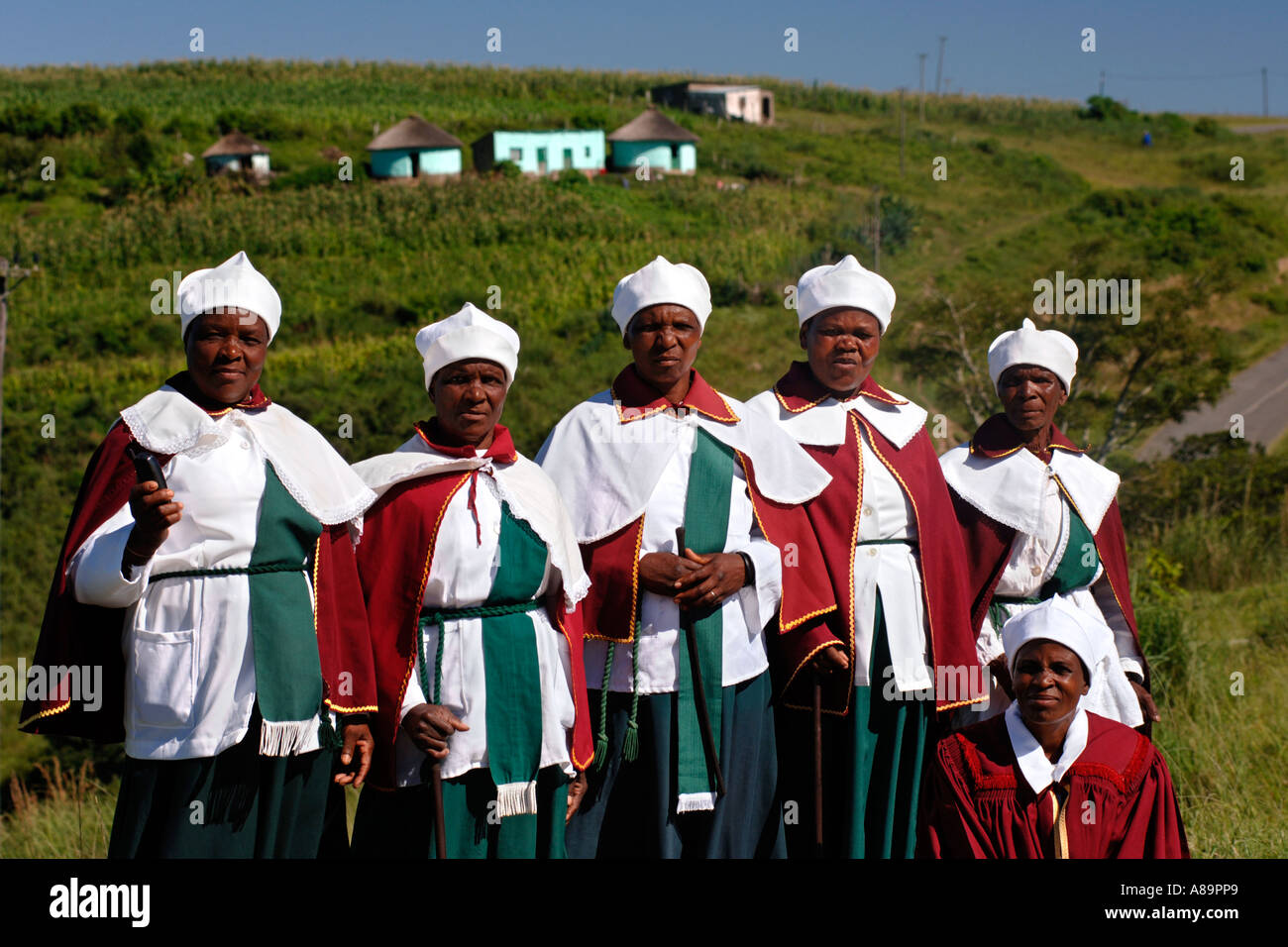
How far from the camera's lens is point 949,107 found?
198 feet

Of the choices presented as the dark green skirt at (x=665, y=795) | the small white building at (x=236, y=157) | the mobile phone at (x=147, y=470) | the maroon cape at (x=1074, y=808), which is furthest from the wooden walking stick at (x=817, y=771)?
the small white building at (x=236, y=157)

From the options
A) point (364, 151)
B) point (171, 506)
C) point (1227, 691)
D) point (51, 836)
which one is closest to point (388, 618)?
point (171, 506)

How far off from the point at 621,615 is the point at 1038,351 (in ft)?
5.95

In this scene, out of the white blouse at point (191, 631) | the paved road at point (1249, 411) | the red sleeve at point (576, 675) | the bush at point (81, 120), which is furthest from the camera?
the bush at point (81, 120)

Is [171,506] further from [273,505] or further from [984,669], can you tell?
[984,669]

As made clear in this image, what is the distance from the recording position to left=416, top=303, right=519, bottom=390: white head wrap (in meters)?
3.73

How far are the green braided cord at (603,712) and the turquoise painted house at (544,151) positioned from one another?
41637 millimetres

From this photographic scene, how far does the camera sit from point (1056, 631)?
11.3 ft

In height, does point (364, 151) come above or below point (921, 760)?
above

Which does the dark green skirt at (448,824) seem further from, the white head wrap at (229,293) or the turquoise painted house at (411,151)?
the turquoise painted house at (411,151)

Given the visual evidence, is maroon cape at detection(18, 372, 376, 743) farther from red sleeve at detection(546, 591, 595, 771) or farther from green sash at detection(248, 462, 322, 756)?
red sleeve at detection(546, 591, 595, 771)

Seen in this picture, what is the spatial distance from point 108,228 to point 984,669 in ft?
118

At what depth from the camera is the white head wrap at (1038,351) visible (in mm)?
4613

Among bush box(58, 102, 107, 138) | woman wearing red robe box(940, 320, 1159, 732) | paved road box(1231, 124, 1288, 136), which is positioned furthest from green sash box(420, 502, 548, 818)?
paved road box(1231, 124, 1288, 136)
